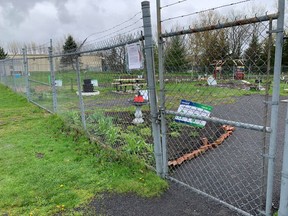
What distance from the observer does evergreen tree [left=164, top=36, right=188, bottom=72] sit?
299 cm

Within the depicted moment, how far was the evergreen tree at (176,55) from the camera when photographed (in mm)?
2991

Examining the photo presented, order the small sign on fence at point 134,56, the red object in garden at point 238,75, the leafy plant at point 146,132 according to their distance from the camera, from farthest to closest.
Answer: the leafy plant at point 146,132 → the small sign on fence at point 134,56 → the red object in garden at point 238,75

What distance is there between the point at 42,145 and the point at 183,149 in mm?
2889

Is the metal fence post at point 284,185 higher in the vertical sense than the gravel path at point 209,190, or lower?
higher

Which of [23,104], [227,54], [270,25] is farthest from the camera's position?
[23,104]

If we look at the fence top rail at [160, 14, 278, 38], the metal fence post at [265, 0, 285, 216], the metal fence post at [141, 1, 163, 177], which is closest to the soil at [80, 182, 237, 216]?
the metal fence post at [141, 1, 163, 177]

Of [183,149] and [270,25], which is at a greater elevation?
[270,25]

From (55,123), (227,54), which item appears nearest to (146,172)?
(227,54)

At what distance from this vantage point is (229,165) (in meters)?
4.14

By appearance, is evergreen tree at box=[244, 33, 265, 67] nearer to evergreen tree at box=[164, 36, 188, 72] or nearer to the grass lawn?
evergreen tree at box=[164, 36, 188, 72]

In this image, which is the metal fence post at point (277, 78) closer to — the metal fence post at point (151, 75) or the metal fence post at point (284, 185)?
the metal fence post at point (284, 185)

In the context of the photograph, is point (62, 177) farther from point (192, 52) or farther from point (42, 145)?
point (192, 52)

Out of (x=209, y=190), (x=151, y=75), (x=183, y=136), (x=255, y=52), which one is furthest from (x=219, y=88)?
(x=183, y=136)

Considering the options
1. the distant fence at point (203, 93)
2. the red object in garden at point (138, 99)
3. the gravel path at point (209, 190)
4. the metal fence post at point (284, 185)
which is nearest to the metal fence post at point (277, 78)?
the distant fence at point (203, 93)
